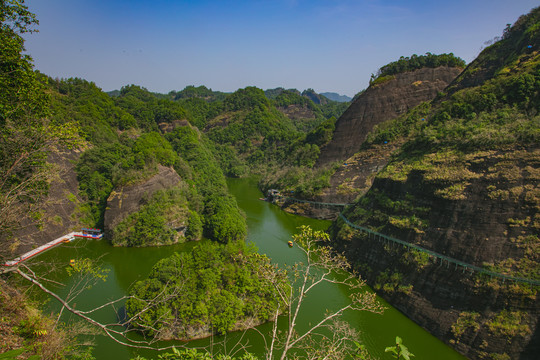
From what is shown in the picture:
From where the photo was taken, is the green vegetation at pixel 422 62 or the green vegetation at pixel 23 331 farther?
the green vegetation at pixel 422 62

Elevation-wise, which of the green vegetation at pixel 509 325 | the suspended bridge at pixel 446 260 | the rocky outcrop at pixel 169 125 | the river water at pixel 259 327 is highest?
the rocky outcrop at pixel 169 125

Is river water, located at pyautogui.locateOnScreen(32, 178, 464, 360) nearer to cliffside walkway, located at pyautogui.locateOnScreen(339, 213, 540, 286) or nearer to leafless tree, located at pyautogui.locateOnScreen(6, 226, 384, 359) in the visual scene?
leafless tree, located at pyautogui.locateOnScreen(6, 226, 384, 359)

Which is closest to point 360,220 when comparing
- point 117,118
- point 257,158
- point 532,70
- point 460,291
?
point 460,291

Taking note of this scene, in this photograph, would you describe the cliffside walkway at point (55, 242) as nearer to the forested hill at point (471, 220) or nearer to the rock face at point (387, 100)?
the forested hill at point (471, 220)

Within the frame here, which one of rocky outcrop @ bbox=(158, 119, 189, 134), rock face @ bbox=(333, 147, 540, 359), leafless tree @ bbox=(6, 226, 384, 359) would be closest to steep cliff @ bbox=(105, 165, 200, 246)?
leafless tree @ bbox=(6, 226, 384, 359)

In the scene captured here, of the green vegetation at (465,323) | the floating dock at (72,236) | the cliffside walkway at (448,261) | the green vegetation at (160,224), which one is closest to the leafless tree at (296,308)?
the cliffside walkway at (448,261)

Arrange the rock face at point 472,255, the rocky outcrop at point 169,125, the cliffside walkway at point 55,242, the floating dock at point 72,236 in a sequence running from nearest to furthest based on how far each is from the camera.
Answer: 1. the rock face at point 472,255
2. the cliffside walkway at point 55,242
3. the floating dock at point 72,236
4. the rocky outcrop at point 169,125
